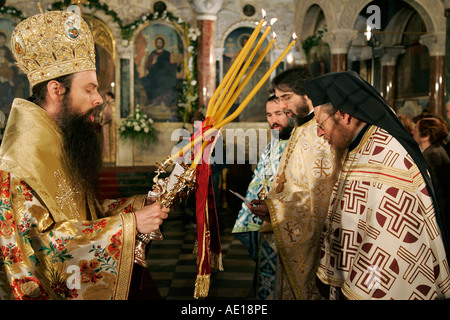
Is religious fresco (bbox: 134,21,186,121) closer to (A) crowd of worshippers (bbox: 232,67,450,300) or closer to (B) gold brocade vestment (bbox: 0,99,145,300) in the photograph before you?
(A) crowd of worshippers (bbox: 232,67,450,300)

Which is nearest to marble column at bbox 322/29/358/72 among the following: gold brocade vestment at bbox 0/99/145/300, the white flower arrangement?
the white flower arrangement

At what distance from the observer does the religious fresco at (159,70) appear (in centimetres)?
1203

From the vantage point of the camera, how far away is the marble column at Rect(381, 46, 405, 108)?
11784 millimetres

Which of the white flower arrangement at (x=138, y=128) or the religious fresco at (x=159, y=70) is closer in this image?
the white flower arrangement at (x=138, y=128)

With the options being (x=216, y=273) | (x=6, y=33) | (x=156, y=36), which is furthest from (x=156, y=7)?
(x=216, y=273)

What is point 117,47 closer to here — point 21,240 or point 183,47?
point 183,47

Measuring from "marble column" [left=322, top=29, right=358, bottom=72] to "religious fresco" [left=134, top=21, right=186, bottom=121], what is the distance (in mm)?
4192

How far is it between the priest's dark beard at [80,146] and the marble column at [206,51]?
365 inches

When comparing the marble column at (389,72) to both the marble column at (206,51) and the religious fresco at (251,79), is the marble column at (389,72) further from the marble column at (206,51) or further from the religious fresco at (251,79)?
the marble column at (206,51)

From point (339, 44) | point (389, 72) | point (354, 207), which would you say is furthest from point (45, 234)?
point (389, 72)

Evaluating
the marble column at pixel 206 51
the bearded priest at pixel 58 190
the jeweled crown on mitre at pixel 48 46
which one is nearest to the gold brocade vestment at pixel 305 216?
the bearded priest at pixel 58 190

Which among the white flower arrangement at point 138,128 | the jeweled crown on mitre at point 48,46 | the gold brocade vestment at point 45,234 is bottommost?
the white flower arrangement at point 138,128

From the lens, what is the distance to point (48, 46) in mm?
2129

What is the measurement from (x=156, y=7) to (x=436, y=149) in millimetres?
9420
